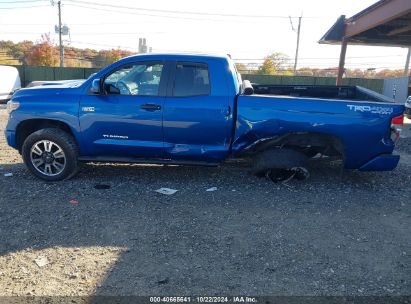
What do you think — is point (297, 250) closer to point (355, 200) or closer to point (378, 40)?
point (355, 200)

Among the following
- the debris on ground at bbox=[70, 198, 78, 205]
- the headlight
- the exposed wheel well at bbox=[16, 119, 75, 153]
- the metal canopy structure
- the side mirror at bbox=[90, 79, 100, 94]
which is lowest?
the debris on ground at bbox=[70, 198, 78, 205]

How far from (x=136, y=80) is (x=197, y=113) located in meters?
1.02

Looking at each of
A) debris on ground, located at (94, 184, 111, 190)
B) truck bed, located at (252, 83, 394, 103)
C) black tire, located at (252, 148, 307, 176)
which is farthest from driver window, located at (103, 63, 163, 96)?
truck bed, located at (252, 83, 394, 103)

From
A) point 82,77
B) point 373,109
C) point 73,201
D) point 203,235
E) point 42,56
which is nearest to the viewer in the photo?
point 203,235

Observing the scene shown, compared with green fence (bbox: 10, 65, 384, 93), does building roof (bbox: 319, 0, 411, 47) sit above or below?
above

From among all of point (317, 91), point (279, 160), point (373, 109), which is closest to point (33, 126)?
point (279, 160)

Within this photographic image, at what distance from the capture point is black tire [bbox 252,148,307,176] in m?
5.54

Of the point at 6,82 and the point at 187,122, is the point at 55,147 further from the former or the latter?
the point at 6,82

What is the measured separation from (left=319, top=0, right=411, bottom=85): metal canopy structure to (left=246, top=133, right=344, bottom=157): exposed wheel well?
8.61m

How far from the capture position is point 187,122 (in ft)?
18.0

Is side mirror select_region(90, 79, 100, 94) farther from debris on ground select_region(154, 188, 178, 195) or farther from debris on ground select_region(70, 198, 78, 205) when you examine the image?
debris on ground select_region(154, 188, 178, 195)

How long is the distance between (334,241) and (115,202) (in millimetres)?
2704

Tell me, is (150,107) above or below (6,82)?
above

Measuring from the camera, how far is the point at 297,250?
3936 mm
